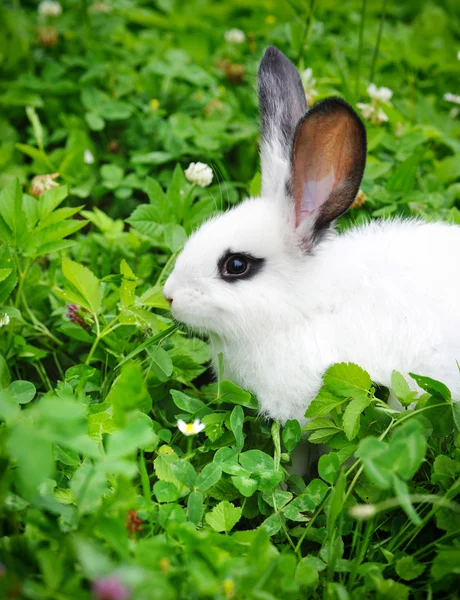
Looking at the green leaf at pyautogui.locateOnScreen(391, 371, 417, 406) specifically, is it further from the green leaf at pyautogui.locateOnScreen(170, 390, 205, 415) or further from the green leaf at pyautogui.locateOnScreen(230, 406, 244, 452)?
the green leaf at pyautogui.locateOnScreen(170, 390, 205, 415)

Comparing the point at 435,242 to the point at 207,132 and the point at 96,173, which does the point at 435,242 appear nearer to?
the point at 207,132

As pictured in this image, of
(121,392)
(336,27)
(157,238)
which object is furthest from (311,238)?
(336,27)

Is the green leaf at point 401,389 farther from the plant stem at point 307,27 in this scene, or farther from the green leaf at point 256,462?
the plant stem at point 307,27

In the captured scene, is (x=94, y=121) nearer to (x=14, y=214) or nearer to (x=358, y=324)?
(x=14, y=214)

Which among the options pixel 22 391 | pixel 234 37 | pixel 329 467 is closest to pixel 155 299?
pixel 22 391

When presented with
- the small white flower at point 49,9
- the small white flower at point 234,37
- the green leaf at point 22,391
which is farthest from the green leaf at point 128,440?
the small white flower at point 49,9
